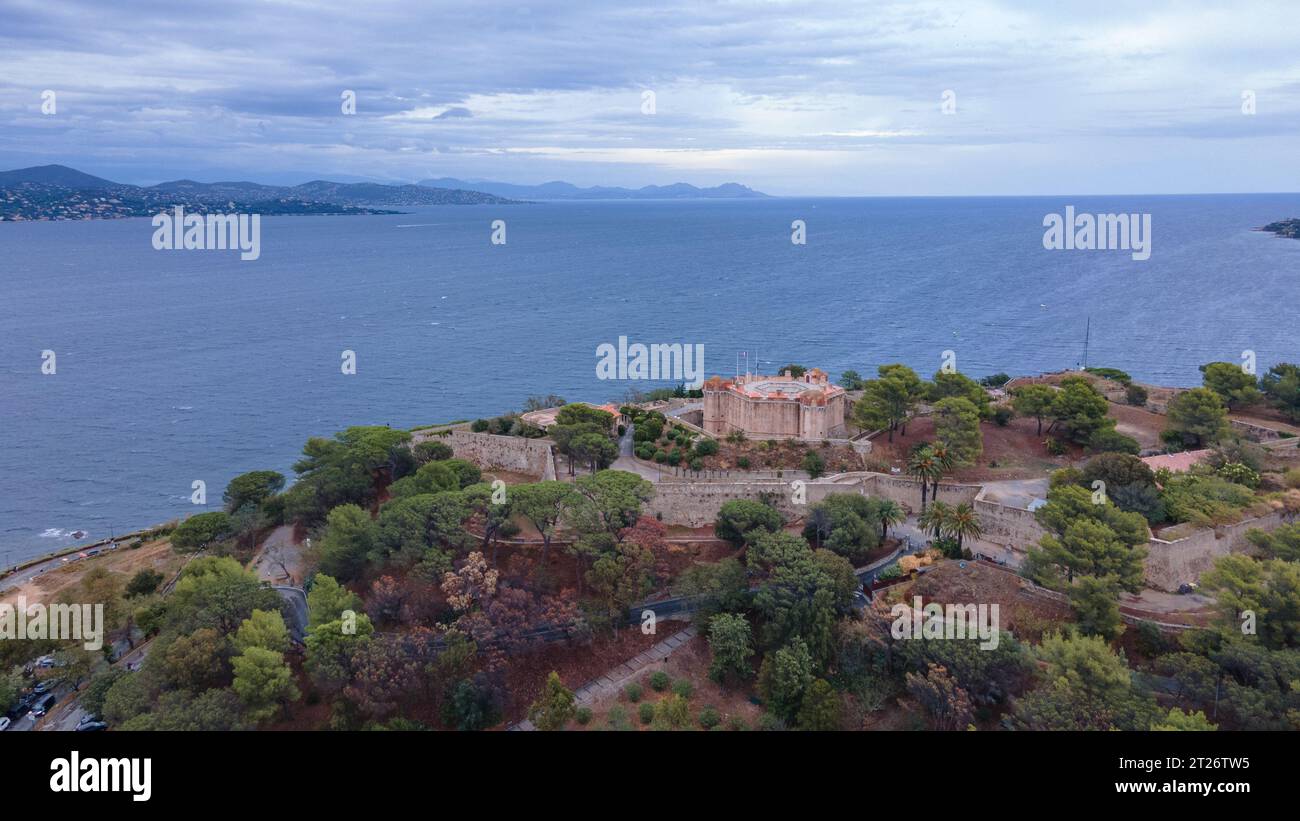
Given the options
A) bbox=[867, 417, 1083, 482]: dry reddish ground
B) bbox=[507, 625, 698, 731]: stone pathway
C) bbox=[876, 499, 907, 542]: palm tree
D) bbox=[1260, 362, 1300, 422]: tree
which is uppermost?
bbox=[1260, 362, 1300, 422]: tree

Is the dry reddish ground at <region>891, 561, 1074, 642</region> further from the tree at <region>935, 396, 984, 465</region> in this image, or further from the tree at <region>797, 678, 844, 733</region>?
the tree at <region>935, 396, 984, 465</region>

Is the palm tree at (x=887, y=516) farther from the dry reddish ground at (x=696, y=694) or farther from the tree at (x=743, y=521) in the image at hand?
the dry reddish ground at (x=696, y=694)

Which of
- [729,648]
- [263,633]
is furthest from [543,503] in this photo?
[263,633]

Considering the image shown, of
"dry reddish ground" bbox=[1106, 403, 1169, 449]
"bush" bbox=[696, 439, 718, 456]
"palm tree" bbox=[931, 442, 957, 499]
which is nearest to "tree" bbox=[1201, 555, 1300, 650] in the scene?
"palm tree" bbox=[931, 442, 957, 499]

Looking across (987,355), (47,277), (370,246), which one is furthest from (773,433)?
(370,246)

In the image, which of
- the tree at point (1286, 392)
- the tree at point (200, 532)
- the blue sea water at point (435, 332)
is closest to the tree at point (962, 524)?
the tree at point (1286, 392)

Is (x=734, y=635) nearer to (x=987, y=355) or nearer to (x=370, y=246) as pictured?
(x=987, y=355)
